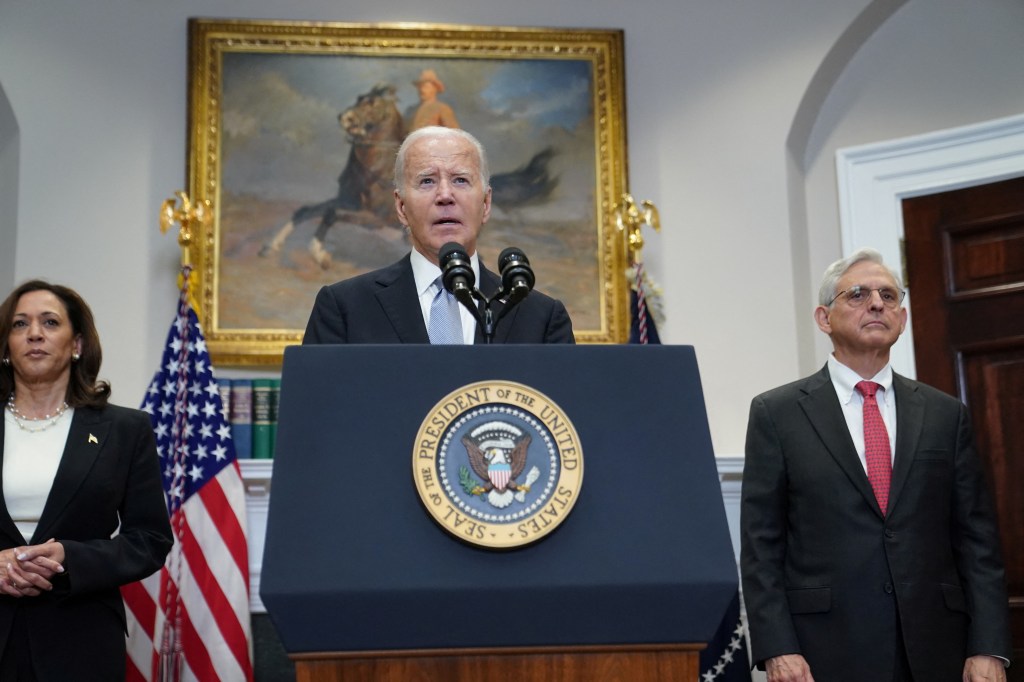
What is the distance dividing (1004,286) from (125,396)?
3.64m

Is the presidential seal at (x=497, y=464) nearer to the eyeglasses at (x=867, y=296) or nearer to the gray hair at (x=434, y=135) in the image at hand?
the gray hair at (x=434, y=135)

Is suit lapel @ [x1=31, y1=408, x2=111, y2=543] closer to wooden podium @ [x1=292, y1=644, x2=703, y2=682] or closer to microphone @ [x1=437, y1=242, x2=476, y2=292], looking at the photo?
microphone @ [x1=437, y1=242, x2=476, y2=292]

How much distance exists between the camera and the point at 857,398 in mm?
3408

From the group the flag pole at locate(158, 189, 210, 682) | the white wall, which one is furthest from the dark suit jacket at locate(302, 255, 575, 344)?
the white wall

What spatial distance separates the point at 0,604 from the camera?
119 inches

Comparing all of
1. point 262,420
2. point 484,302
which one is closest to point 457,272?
point 484,302

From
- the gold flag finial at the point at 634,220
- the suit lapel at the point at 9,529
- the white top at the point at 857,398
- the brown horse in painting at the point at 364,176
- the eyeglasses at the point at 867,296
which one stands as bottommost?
the suit lapel at the point at 9,529

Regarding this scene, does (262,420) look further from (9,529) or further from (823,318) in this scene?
(823,318)

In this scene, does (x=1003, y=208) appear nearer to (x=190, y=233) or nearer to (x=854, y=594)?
(x=854, y=594)

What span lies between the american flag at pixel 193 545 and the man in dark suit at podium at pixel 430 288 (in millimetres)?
2252

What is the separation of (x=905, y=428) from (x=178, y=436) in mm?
2732

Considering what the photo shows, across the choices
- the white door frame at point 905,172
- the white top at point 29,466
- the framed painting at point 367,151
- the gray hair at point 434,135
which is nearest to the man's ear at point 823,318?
the gray hair at point 434,135

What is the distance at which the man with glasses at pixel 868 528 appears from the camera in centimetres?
306

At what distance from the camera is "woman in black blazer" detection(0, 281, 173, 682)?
9.89 ft
